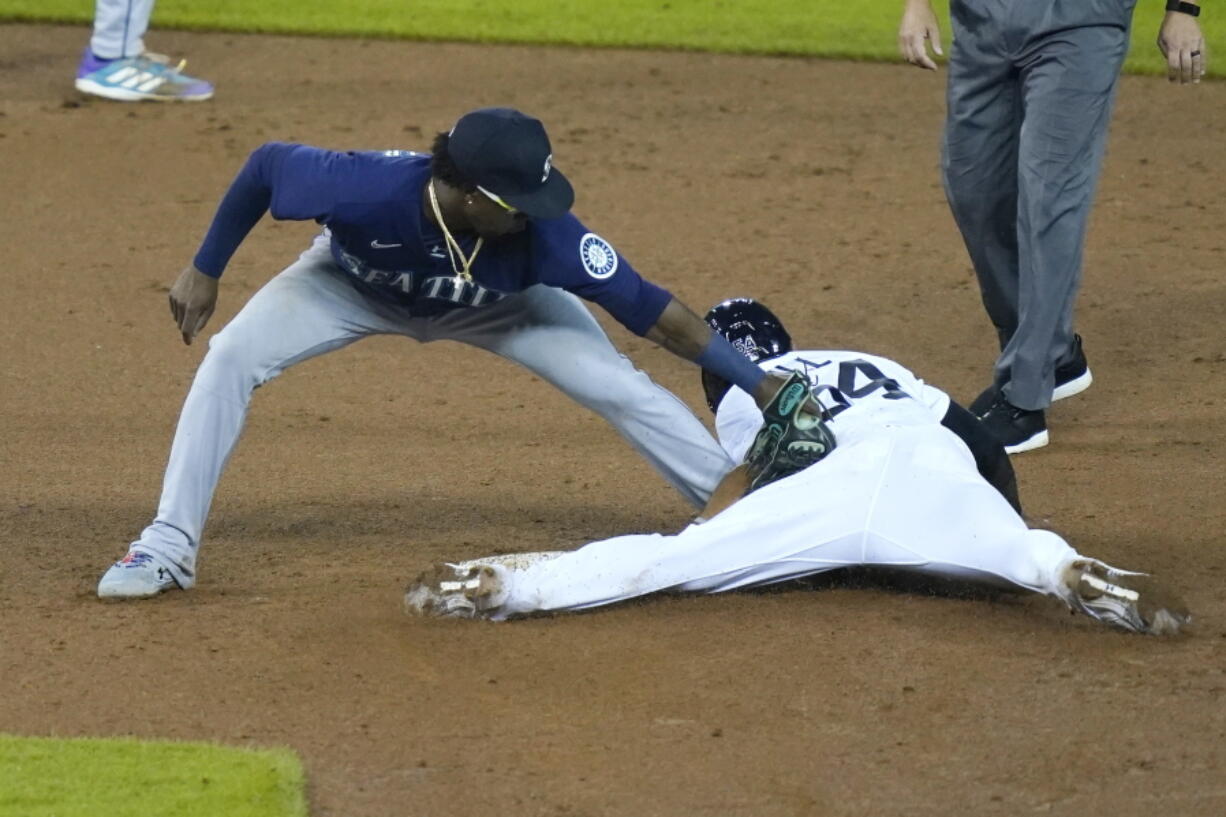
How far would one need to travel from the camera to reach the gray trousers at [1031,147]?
569 centimetres

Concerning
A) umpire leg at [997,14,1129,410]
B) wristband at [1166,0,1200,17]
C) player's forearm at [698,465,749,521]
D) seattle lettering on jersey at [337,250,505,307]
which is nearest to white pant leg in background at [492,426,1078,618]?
player's forearm at [698,465,749,521]

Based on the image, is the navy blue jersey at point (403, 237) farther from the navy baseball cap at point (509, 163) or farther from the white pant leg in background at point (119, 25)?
the white pant leg in background at point (119, 25)

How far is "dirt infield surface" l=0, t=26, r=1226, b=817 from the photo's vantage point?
155 inches

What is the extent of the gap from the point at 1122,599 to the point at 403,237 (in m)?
1.88

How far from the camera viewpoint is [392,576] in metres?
4.98

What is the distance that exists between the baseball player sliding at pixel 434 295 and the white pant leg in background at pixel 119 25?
16.9ft

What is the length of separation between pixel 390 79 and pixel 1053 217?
539 cm

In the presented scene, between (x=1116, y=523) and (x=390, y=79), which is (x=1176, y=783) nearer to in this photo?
(x=1116, y=523)

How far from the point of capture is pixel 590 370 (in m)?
4.87

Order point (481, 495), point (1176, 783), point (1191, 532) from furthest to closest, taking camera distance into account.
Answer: point (481, 495) → point (1191, 532) → point (1176, 783)

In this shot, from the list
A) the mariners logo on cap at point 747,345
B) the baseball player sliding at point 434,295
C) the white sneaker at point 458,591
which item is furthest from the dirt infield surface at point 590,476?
the mariners logo on cap at point 747,345

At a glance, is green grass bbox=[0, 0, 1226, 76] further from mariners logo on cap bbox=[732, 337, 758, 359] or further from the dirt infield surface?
mariners logo on cap bbox=[732, 337, 758, 359]

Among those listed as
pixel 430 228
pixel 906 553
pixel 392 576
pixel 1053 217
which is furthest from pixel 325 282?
pixel 1053 217

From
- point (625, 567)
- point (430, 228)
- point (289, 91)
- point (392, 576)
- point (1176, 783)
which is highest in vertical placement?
point (430, 228)
